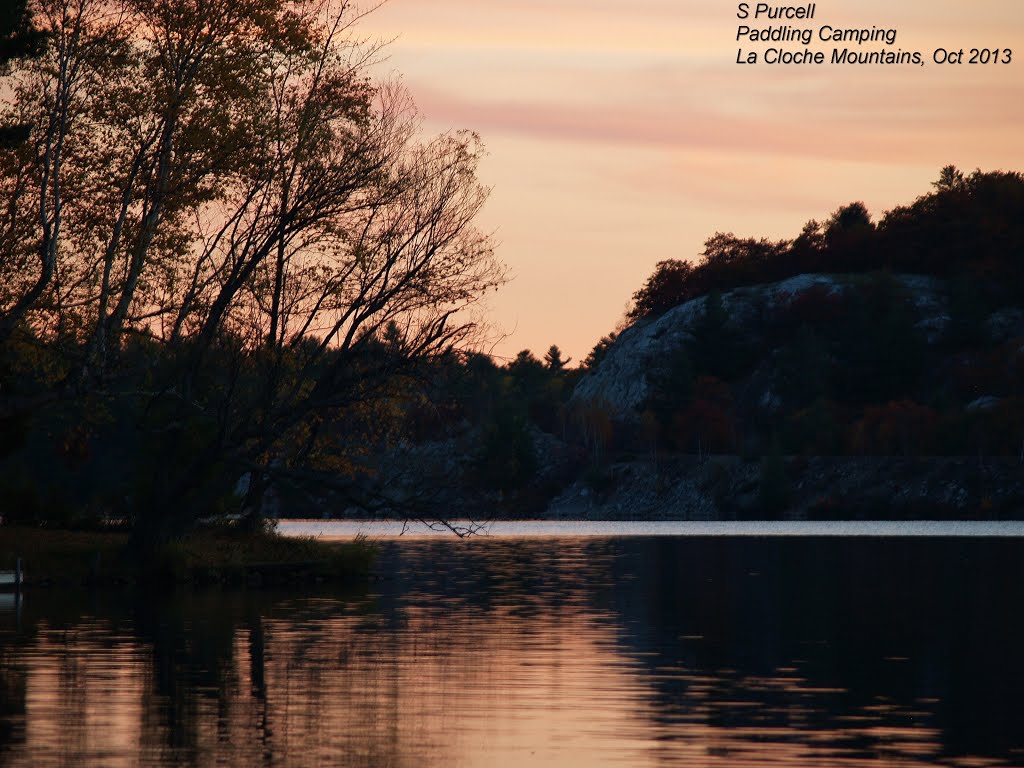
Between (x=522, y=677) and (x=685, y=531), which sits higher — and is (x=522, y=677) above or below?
above

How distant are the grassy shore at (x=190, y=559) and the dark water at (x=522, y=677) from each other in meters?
2.84

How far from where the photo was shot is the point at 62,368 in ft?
145

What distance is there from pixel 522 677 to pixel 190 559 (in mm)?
25361

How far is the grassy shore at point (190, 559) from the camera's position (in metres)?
49.2

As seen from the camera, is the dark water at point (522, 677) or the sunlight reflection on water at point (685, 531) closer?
the dark water at point (522, 677)

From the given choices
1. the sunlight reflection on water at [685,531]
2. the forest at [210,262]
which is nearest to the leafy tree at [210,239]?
the forest at [210,262]

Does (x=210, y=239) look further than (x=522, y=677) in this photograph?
Yes

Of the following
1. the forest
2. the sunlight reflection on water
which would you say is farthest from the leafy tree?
the sunlight reflection on water

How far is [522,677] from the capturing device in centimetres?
2614

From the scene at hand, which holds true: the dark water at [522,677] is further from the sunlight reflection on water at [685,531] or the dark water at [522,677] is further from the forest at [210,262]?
the sunlight reflection on water at [685,531]

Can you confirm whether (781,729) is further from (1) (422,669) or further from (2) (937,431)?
(2) (937,431)

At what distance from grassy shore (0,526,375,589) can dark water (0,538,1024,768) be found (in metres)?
2.84

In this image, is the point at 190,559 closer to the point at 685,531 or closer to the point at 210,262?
the point at 210,262

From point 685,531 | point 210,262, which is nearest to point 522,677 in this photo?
point 210,262
